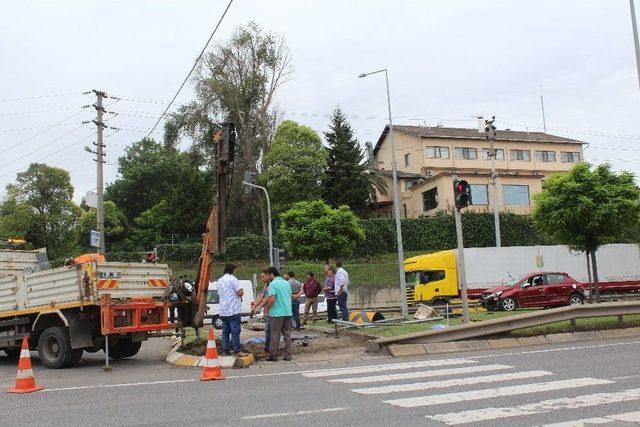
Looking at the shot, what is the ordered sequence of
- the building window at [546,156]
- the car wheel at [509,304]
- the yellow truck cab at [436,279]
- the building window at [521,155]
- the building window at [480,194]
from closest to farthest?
the car wheel at [509,304]
the yellow truck cab at [436,279]
the building window at [480,194]
the building window at [521,155]
the building window at [546,156]

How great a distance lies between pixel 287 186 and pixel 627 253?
24.2 m

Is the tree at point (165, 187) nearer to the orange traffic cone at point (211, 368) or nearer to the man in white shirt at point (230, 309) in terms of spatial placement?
the man in white shirt at point (230, 309)

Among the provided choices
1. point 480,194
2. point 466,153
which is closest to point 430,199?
point 480,194

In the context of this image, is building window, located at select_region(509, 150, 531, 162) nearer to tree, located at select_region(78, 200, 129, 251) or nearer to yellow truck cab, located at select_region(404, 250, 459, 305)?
yellow truck cab, located at select_region(404, 250, 459, 305)

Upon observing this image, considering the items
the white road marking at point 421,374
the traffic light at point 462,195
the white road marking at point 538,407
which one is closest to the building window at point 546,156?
the traffic light at point 462,195

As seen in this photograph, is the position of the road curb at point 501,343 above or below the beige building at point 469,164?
below

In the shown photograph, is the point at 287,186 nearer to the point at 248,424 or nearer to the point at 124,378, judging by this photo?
the point at 124,378

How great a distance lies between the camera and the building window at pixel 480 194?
50344 millimetres

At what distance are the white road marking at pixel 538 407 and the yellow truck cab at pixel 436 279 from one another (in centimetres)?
2145

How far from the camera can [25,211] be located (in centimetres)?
5350

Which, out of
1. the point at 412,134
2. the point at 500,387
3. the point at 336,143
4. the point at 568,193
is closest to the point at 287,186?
the point at 336,143

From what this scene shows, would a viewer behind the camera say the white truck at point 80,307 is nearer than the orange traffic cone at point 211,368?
No

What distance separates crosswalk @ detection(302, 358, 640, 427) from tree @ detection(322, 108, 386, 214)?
37705 millimetres

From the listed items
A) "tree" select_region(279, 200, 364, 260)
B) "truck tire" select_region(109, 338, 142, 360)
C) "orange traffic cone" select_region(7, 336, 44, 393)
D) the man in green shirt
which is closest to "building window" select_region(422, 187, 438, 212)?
"tree" select_region(279, 200, 364, 260)
